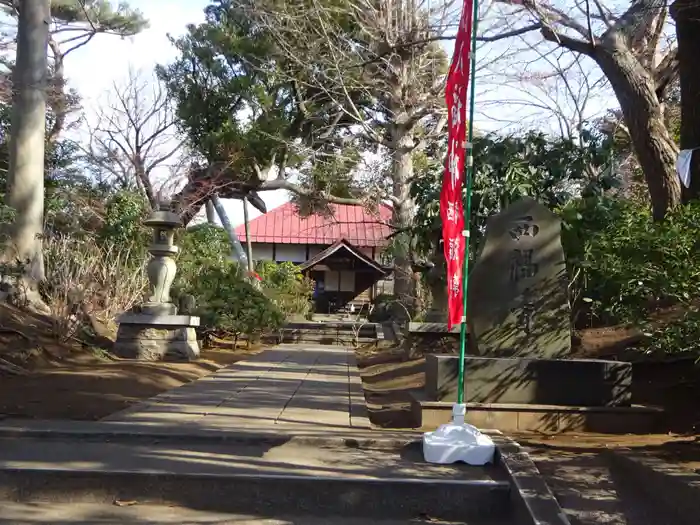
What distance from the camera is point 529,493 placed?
14.1 feet

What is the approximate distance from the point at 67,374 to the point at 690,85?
27.6 ft

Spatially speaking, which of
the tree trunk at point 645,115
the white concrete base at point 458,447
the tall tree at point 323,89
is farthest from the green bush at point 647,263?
the tall tree at point 323,89

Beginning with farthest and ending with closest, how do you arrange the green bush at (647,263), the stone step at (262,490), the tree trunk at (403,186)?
1. the tree trunk at (403,186)
2. the green bush at (647,263)
3. the stone step at (262,490)

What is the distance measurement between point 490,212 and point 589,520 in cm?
703

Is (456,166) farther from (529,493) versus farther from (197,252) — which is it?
(197,252)

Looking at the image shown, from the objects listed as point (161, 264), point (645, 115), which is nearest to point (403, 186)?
point (161, 264)

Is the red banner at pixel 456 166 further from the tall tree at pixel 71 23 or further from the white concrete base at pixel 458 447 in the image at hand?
the tall tree at pixel 71 23

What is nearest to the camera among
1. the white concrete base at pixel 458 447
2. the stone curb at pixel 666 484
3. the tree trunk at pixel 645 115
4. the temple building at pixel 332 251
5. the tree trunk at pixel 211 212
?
the stone curb at pixel 666 484

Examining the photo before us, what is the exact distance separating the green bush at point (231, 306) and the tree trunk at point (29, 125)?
352 centimetres

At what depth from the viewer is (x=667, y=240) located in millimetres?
5824

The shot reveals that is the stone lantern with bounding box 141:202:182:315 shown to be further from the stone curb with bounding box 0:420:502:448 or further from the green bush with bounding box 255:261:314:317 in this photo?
the green bush with bounding box 255:261:314:317

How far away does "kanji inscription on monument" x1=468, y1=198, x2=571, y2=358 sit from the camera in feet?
24.6

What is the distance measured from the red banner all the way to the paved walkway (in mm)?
1554

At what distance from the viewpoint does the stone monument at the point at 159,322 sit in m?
12.1
